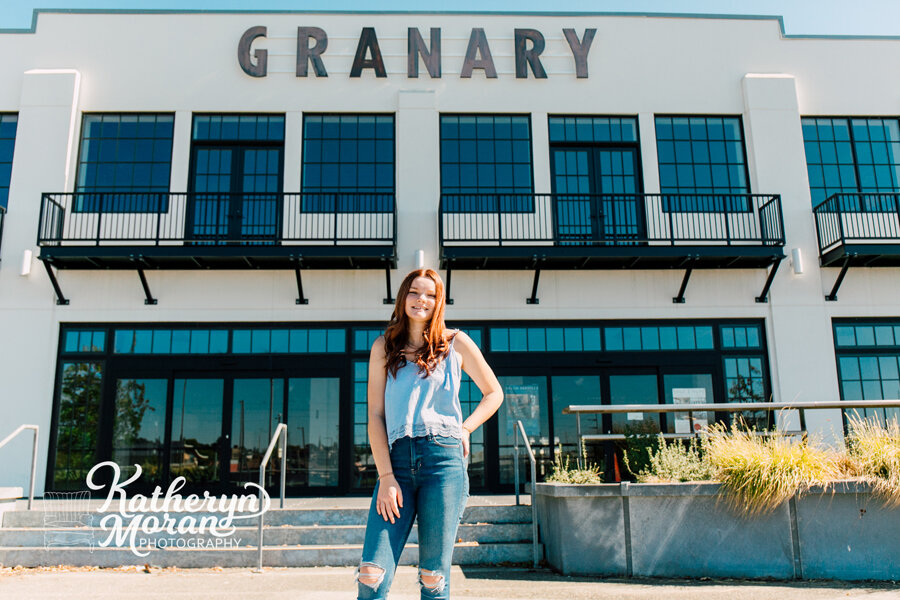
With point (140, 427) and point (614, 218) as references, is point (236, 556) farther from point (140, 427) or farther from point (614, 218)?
point (614, 218)

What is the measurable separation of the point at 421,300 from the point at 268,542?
19.8 ft

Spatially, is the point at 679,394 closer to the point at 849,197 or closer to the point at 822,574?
the point at 849,197

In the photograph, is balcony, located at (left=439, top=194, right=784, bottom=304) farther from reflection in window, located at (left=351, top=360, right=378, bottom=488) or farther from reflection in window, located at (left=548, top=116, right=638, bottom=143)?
reflection in window, located at (left=351, top=360, right=378, bottom=488)

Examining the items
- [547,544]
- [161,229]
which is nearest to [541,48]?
[161,229]

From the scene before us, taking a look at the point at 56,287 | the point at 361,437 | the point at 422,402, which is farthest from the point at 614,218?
the point at 422,402

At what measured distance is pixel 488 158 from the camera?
12883 mm

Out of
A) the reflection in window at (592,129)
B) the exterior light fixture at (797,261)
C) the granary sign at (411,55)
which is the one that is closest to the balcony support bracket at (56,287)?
the granary sign at (411,55)

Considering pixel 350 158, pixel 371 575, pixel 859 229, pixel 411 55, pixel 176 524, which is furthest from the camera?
pixel 411 55

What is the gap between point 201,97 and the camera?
504 inches

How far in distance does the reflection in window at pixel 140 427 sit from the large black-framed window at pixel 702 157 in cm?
932

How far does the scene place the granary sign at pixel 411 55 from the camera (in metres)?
12.9

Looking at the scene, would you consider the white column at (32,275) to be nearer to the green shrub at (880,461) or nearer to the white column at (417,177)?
the white column at (417,177)

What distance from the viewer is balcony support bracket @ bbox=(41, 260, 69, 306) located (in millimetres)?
11586

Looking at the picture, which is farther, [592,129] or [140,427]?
[592,129]
